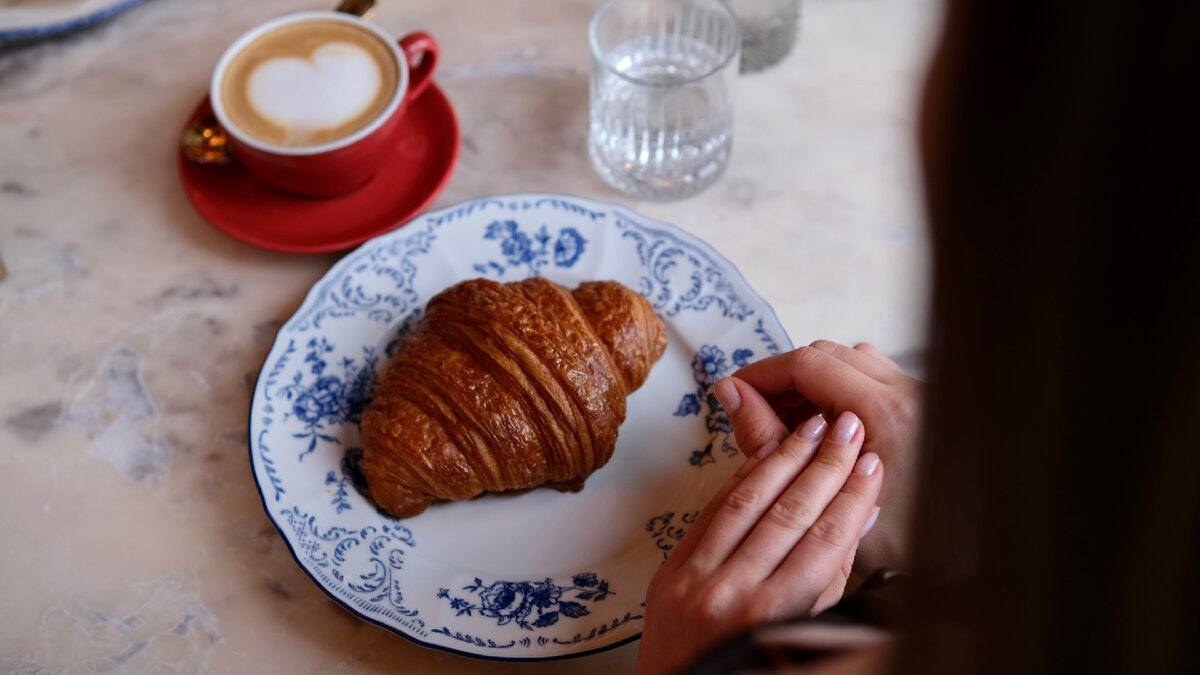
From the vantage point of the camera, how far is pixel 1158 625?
0.33 meters

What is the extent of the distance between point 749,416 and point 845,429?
0.38ft

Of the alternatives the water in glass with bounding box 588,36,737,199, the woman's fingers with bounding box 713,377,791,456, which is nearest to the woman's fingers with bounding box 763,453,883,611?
the woman's fingers with bounding box 713,377,791,456

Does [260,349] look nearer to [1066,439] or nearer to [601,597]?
[601,597]

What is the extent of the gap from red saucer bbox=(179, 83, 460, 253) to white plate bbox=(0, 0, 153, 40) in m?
0.26

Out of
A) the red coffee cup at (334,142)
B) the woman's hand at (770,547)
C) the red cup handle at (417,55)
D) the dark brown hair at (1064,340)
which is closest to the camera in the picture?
the dark brown hair at (1064,340)

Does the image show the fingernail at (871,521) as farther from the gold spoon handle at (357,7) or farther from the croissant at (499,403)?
the gold spoon handle at (357,7)

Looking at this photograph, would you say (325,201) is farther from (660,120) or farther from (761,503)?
(761,503)

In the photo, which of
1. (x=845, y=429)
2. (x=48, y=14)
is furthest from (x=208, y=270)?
(x=845, y=429)

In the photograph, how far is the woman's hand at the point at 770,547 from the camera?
2.43 feet

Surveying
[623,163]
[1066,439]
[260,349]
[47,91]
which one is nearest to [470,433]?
[260,349]

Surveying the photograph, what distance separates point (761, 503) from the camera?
0.80 m

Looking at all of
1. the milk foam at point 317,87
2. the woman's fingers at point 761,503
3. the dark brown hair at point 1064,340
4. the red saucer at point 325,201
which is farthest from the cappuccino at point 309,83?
the dark brown hair at point 1064,340

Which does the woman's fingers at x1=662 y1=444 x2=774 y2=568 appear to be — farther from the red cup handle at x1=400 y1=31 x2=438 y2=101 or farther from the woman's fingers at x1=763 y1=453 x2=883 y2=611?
the red cup handle at x1=400 y1=31 x2=438 y2=101

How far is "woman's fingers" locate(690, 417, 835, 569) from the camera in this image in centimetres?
78
